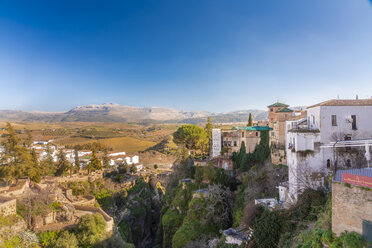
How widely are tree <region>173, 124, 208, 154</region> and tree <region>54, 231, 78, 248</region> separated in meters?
27.7

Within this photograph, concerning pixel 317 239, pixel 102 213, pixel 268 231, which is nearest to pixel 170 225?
pixel 102 213

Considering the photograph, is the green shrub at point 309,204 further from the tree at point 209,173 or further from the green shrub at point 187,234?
the tree at point 209,173

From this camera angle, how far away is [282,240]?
516 inches

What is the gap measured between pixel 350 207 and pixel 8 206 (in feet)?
74.1

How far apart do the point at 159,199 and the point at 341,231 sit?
111 ft

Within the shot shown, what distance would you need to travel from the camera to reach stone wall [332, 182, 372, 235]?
25.4 feet

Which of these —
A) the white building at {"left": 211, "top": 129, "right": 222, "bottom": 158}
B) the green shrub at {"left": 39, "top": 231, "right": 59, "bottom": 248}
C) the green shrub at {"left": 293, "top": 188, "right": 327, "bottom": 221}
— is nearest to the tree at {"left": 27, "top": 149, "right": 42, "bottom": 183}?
the green shrub at {"left": 39, "top": 231, "right": 59, "bottom": 248}

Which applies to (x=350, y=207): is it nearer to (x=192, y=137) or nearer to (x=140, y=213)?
(x=140, y=213)

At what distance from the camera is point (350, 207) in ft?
26.8

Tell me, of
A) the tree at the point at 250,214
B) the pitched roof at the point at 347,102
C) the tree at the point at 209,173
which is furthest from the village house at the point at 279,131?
the pitched roof at the point at 347,102

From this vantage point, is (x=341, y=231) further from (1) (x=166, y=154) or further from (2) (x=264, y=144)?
(1) (x=166, y=154)

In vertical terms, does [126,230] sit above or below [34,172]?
below

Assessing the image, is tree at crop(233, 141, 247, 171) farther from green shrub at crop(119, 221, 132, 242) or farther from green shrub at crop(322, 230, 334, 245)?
green shrub at crop(322, 230, 334, 245)

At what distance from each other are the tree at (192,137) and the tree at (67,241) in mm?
27666
